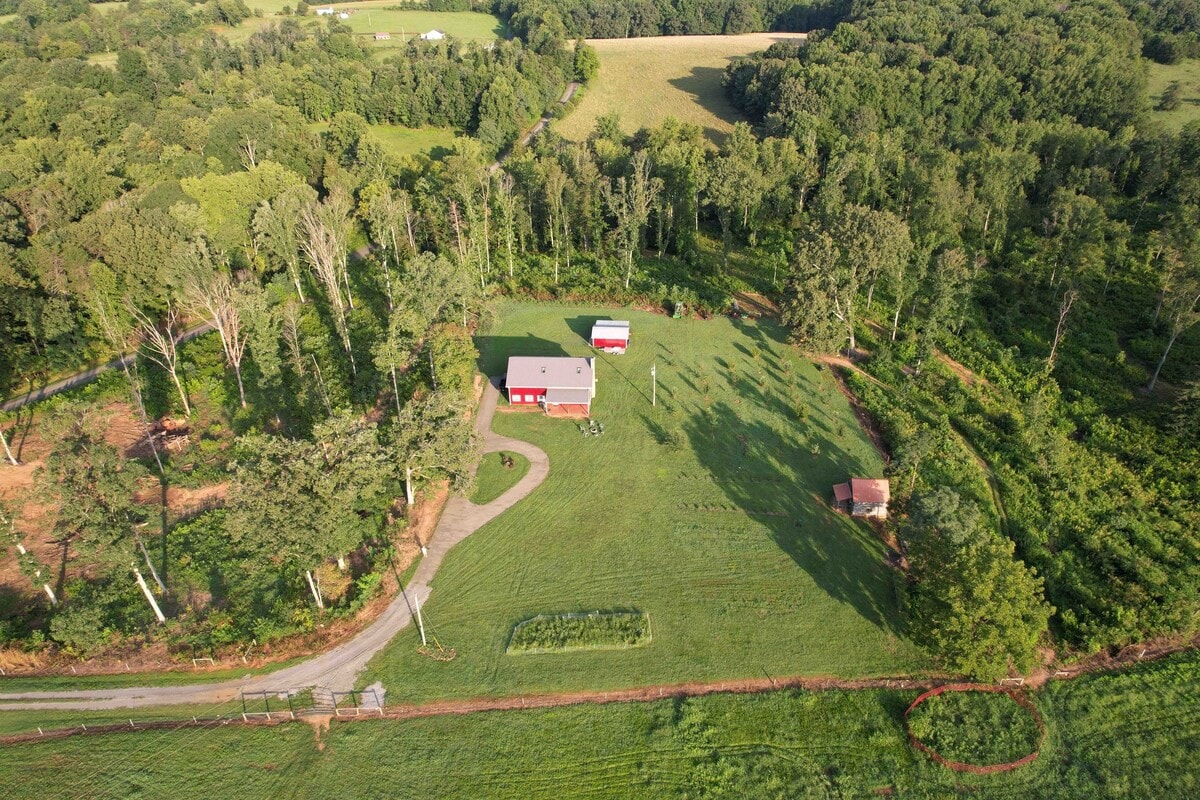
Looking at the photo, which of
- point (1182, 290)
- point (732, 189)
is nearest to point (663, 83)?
point (732, 189)

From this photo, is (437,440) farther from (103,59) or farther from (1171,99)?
(103,59)

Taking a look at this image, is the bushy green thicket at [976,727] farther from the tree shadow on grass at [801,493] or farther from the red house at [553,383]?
the red house at [553,383]

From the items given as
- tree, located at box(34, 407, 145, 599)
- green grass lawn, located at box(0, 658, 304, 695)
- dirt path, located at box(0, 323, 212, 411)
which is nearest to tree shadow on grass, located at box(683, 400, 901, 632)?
green grass lawn, located at box(0, 658, 304, 695)

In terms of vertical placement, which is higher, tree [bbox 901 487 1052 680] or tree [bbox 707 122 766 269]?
tree [bbox 707 122 766 269]

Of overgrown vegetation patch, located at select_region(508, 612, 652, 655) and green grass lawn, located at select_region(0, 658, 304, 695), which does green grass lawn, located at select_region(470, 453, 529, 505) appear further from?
green grass lawn, located at select_region(0, 658, 304, 695)

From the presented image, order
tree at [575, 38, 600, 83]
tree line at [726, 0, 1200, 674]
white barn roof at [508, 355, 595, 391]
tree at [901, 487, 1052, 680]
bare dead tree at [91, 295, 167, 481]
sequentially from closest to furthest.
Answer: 1. tree at [901, 487, 1052, 680]
2. tree line at [726, 0, 1200, 674]
3. bare dead tree at [91, 295, 167, 481]
4. white barn roof at [508, 355, 595, 391]
5. tree at [575, 38, 600, 83]

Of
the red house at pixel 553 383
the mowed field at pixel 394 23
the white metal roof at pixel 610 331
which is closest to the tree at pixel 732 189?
the white metal roof at pixel 610 331
